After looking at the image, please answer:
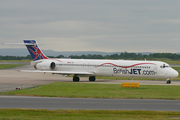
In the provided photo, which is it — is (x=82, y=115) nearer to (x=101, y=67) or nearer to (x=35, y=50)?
(x=101, y=67)

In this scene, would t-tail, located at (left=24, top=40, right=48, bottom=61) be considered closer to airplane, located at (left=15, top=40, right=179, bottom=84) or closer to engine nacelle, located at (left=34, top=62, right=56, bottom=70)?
airplane, located at (left=15, top=40, right=179, bottom=84)

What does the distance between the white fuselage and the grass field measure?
23.7 meters

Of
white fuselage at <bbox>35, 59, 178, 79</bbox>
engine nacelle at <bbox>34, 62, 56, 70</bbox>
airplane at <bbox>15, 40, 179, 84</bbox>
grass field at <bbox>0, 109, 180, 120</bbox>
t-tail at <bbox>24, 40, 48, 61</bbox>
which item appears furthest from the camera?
t-tail at <bbox>24, 40, 48, 61</bbox>

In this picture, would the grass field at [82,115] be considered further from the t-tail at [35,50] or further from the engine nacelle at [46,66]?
the t-tail at [35,50]

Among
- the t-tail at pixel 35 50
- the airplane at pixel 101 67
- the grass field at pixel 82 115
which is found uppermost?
the t-tail at pixel 35 50

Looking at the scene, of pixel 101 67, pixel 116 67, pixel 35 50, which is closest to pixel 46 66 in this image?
pixel 35 50

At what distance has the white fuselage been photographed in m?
41.4

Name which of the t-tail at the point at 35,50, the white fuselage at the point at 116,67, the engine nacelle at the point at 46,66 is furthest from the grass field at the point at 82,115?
the t-tail at the point at 35,50

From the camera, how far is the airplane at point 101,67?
41.6m

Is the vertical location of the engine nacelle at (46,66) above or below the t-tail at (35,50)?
below

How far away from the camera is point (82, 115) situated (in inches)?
683

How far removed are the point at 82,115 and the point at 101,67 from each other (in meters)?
27.1

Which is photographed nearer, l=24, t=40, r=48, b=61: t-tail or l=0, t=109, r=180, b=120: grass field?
l=0, t=109, r=180, b=120: grass field

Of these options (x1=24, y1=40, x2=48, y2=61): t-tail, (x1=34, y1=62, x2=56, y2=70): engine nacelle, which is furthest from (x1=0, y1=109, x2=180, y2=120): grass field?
(x1=24, y1=40, x2=48, y2=61): t-tail
